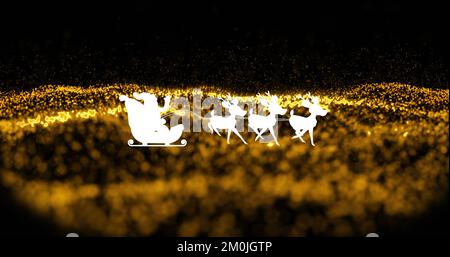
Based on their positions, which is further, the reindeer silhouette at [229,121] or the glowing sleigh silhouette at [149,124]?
the reindeer silhouette at [229,121]

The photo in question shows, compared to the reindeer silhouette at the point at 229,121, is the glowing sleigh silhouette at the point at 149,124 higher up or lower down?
lower down

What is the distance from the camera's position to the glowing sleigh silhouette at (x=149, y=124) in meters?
5.77

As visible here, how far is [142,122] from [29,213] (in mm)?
1811

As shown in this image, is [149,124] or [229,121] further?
[229,121]

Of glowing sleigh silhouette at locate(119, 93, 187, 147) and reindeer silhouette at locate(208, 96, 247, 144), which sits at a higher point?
reindeer silhouette at locate(208, 96, 247, 144)

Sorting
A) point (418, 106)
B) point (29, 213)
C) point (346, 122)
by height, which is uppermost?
point (418, 106)

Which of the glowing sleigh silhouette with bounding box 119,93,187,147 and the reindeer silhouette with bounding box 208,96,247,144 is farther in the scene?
the reindeer silhouette with bounding box 208,96,247,144

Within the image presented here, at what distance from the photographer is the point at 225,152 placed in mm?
6117

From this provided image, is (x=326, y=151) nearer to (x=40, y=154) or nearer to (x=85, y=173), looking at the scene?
(x=85, y=173)

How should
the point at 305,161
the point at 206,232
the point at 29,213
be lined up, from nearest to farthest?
1. the point at 206,232
2. the point at 29,213
3. the point at 305,161

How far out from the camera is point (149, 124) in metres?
5.76

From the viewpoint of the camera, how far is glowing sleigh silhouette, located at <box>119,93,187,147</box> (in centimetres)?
577

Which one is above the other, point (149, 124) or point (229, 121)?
point (229, 121)

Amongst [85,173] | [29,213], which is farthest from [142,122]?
[29,213]
